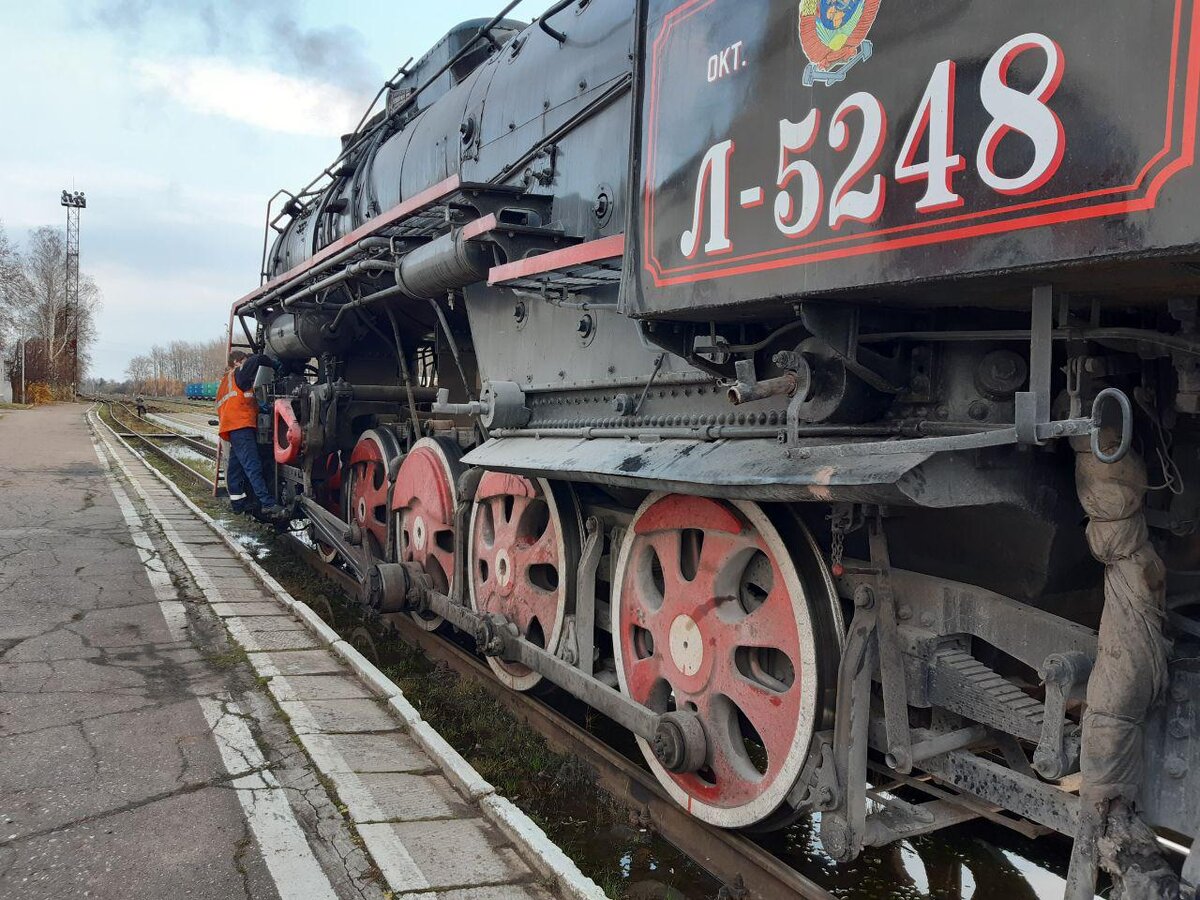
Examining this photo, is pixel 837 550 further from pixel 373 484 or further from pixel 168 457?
pixel 168 457

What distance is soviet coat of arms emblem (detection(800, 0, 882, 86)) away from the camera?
2.06 meters

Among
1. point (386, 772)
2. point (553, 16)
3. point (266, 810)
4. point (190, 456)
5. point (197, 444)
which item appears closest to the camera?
point (266, 810)

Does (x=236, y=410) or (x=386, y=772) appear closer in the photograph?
(x=386, y=772)

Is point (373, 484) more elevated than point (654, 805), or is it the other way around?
point (373, 484)

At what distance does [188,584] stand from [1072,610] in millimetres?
6283

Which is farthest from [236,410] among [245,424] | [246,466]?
[246,466]

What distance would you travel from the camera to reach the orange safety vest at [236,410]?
882 centimetres

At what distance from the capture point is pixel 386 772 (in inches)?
141

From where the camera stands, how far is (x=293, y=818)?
10.3 ft

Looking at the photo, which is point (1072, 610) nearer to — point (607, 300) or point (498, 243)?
point (607, 300)

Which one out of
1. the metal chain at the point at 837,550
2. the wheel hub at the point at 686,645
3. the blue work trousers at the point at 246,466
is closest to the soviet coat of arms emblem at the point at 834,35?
the metal chain at the point at 837,550

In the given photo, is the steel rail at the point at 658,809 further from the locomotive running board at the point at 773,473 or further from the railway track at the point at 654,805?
the locomotive running board at the point at 773,473

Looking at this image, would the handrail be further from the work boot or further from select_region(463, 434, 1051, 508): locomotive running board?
the work boot

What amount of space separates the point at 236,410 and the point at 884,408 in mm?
7703
